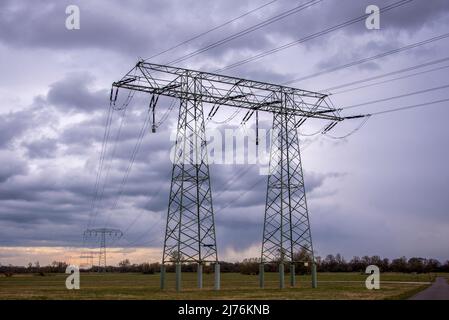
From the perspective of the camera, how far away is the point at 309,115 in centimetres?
6116

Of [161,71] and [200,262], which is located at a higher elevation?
[161,71]
